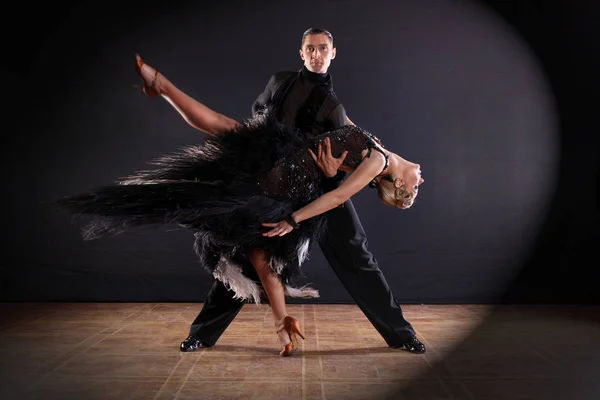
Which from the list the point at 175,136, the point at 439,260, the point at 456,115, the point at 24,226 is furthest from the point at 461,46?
the point at 24,226

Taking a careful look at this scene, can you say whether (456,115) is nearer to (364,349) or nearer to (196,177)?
(364,349)

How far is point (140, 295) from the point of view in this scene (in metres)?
5.29

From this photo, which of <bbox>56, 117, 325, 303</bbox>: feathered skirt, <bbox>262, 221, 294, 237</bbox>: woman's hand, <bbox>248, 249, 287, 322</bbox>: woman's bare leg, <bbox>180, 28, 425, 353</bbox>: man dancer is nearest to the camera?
<bbox>56, 117, 325, 303</bbox>: feathered skirt

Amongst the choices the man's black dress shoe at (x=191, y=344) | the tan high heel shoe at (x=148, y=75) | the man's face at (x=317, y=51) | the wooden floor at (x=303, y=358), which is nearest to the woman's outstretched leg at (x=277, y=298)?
the wooden floor at (x=303, y=358)

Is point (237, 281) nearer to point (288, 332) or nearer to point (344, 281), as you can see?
point (288, 332)

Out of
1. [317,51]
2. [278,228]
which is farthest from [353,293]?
[317,51]

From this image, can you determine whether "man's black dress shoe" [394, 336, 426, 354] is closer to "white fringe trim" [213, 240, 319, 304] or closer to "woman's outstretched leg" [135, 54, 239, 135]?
"white fringe trim" [213, 240, 319, 304]

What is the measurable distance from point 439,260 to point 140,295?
2.52m

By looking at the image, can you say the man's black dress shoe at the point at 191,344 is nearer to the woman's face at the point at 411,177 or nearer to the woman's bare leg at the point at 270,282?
the woman's bare leg at the point at 270,282

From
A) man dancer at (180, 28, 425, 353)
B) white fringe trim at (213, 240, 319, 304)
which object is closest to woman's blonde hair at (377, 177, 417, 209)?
man dancer at (180, 28, 425, 353)

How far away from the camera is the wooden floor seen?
2.85 m

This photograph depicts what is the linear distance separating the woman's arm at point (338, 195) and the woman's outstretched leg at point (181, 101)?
1.82 feet

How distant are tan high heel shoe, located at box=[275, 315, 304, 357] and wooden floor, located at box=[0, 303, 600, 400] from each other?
56mm

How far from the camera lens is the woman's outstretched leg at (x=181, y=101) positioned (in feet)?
9.92
